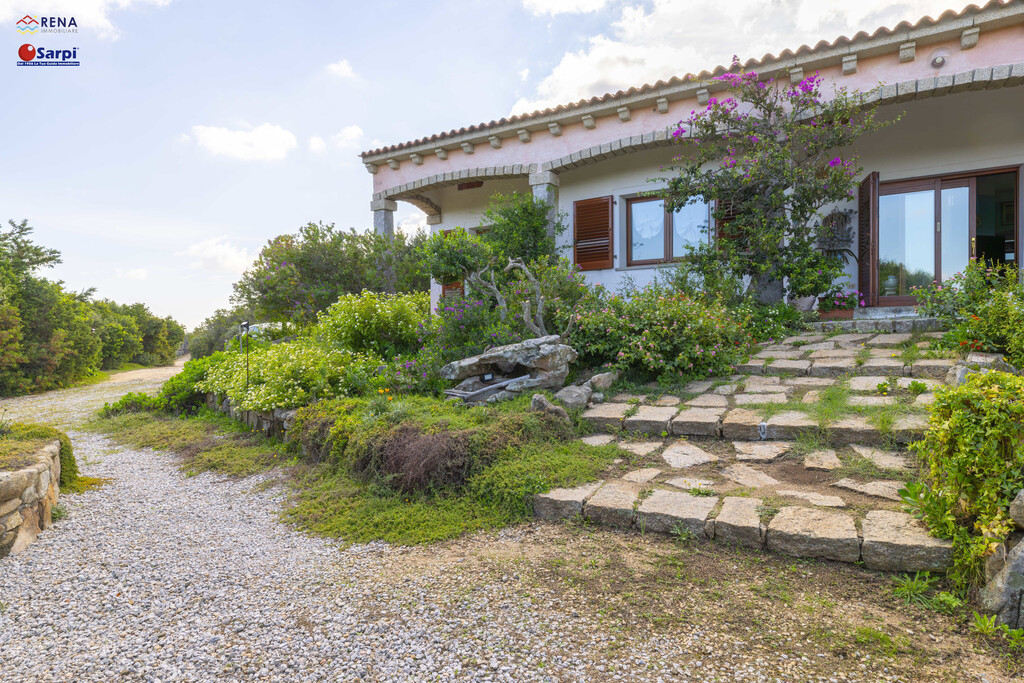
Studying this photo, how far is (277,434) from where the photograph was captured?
5719 millimetres

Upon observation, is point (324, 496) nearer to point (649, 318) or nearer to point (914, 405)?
point (649, 318)

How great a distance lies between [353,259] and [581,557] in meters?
9.54

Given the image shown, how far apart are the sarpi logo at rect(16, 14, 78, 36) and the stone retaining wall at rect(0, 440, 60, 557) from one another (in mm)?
5027

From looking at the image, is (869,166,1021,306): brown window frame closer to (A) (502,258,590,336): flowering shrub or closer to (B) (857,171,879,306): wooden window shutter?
(B) (857,171,879,306): wooden window shutter

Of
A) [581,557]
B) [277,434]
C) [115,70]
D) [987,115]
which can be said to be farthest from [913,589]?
[115,70]

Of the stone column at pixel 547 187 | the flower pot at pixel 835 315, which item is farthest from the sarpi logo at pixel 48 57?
the flower pot at pixel 835 315

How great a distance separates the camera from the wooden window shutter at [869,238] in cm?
721

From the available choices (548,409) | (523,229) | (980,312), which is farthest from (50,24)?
(980,312)

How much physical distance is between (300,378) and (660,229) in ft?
20.4

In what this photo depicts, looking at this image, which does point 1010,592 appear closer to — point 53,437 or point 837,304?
point 53,437

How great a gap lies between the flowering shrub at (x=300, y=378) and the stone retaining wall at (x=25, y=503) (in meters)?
2.26

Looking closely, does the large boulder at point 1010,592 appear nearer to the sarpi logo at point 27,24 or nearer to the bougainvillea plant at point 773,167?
the bougainvillea plant at point 773,167

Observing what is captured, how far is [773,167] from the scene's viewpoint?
7.01 metres

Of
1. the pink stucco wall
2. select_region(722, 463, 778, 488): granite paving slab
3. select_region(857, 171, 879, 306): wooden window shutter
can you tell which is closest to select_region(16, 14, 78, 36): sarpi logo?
the pink stucco wall
